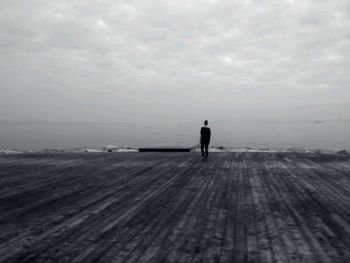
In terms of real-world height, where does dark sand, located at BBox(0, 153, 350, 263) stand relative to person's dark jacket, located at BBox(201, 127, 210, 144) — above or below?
below

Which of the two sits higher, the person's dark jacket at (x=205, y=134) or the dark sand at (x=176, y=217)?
the person's dark jacket at (x=205, y=134)

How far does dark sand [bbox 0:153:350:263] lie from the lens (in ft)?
15.9

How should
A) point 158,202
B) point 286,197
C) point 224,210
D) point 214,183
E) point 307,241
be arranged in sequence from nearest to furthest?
1. point 307,241
2. point 224,210
3. point 158,202
4. point 286,197
5. point 214,183

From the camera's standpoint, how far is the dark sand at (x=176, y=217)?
4840 millimetres

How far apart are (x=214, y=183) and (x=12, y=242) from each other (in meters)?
6.52

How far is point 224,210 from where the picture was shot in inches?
285

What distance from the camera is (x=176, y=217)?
6.73 metres

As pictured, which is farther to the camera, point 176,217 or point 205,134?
point 205,134

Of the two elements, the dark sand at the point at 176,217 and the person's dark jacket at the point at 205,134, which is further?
the person's dark jacket at the point at 205,134

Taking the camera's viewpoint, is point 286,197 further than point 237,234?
Yes

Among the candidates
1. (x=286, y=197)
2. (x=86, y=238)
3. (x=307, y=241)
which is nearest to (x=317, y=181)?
(x=286, y=197)

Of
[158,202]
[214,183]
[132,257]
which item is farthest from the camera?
[214,183]

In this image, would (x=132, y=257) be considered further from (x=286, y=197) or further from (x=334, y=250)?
(x=286, y=197)

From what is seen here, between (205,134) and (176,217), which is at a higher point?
(205,134)
